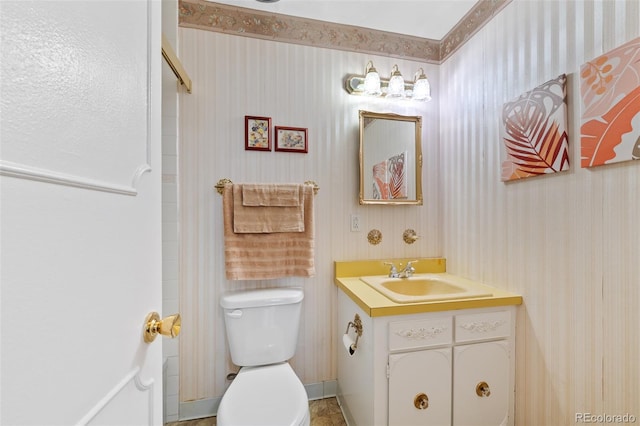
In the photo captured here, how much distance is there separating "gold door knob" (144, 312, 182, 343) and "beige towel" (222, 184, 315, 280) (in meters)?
0.98

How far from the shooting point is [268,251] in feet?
5.41

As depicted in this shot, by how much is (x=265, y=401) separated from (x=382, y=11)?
7.08ft

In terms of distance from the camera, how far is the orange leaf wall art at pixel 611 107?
0.91 metres

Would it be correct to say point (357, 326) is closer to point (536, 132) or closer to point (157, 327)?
point (157, 327)

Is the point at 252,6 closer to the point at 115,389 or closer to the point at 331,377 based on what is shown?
the point at 115,389

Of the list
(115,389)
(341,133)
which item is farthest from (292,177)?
(115,389)

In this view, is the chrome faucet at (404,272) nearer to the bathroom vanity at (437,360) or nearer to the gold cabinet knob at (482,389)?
the bathroom vanity at (437,360)

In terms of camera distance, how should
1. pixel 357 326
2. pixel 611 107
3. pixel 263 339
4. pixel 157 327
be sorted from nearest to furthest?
pixel 157 327 < pixel 611 107 < pixel 357 326 < pixel 263 339

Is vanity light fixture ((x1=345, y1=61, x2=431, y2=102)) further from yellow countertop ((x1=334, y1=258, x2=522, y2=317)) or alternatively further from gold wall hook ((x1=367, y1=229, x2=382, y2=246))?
yellow countertop ((x1=334, y1=258, x2=522, y2=317))

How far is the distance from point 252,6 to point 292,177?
103 cm

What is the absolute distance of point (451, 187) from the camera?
1.83 meters

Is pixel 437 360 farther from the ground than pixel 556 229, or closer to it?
closer to it

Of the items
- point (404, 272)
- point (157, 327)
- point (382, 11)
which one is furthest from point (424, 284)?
point (382, 11)

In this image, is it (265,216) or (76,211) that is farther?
(265,216)
